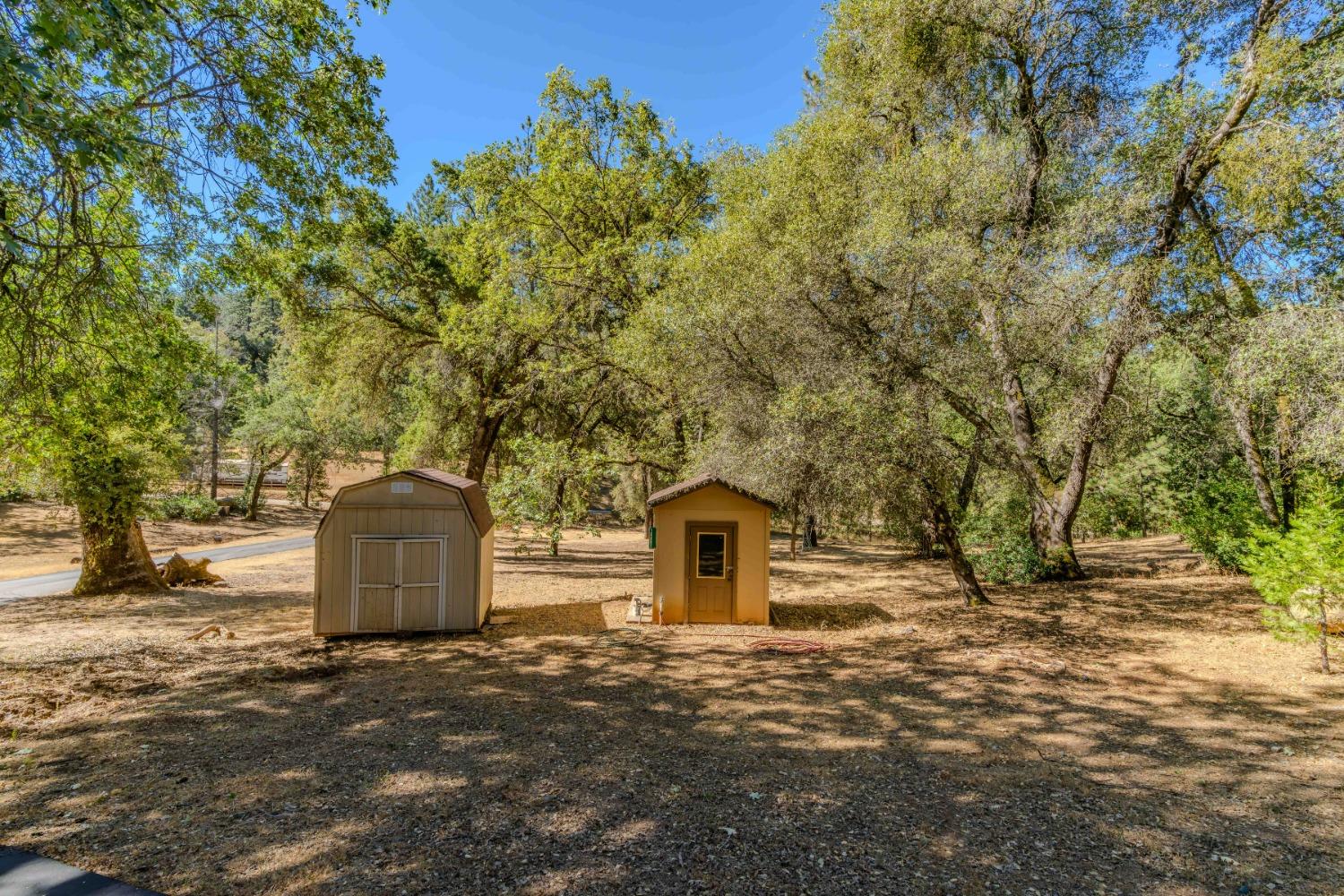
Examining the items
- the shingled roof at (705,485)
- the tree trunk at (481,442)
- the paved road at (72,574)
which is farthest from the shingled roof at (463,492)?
the paved road at (72,574)

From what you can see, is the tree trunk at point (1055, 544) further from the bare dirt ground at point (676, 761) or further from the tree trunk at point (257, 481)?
the tree trunk at point (257, 481)

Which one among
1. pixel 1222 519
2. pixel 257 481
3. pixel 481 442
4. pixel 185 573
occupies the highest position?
pixel 481 442

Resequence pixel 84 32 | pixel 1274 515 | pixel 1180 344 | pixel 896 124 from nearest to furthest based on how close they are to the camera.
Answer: pixel 84 32 → pixel 1180 344 → pixel 1274 515 → pixel 896 124

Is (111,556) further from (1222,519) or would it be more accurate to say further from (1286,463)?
(1222,519)

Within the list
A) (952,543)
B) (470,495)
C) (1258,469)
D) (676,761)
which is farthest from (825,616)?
(1258,469)

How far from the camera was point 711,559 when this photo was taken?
10.6 meters

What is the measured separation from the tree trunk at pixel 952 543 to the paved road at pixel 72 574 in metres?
17.3

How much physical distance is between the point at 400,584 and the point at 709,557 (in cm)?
505

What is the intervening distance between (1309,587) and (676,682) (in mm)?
7397

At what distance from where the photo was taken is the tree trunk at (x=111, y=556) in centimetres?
1177

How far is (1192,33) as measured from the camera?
11.0 metres

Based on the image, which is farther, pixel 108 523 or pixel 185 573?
pixel 185 573

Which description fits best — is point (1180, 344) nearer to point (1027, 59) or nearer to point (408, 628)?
point (1027, 59)

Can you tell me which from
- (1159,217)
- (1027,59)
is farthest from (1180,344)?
(1027,59)
